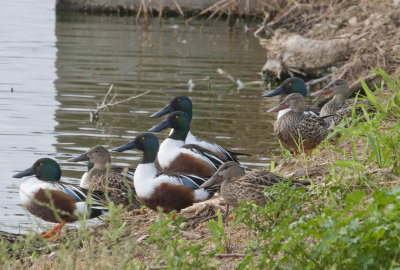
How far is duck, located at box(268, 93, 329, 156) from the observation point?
7.09 meters

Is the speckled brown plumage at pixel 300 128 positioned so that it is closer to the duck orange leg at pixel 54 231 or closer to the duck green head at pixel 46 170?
the duck green head at pixel 46 170

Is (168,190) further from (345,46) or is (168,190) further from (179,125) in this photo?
(345,46)

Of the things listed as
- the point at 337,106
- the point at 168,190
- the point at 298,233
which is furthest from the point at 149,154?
the point at 298,233

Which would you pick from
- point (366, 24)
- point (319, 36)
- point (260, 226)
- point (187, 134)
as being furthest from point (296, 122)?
point (319, 36)

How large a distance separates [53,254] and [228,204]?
51.0 inches

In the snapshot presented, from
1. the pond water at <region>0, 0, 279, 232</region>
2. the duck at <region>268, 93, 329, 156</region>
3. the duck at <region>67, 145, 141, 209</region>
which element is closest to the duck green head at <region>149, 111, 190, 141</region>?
the duck at <region>67, 145, 141, 209</region>

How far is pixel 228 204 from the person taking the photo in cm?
505

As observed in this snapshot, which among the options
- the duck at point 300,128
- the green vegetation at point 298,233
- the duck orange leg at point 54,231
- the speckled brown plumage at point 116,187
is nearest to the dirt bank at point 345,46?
the duck at point 300,128

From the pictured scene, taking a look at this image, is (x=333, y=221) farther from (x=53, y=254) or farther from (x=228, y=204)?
(x=53, y=254)

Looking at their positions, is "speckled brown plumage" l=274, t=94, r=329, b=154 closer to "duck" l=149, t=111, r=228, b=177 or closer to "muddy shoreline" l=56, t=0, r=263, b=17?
"duck" l=149, t=111, r=228, b=177

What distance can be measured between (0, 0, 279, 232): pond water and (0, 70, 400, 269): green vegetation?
80 centimetres

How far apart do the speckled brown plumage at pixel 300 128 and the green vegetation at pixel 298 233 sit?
1.97 m

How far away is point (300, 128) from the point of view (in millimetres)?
7129

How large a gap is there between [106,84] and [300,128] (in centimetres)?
639
